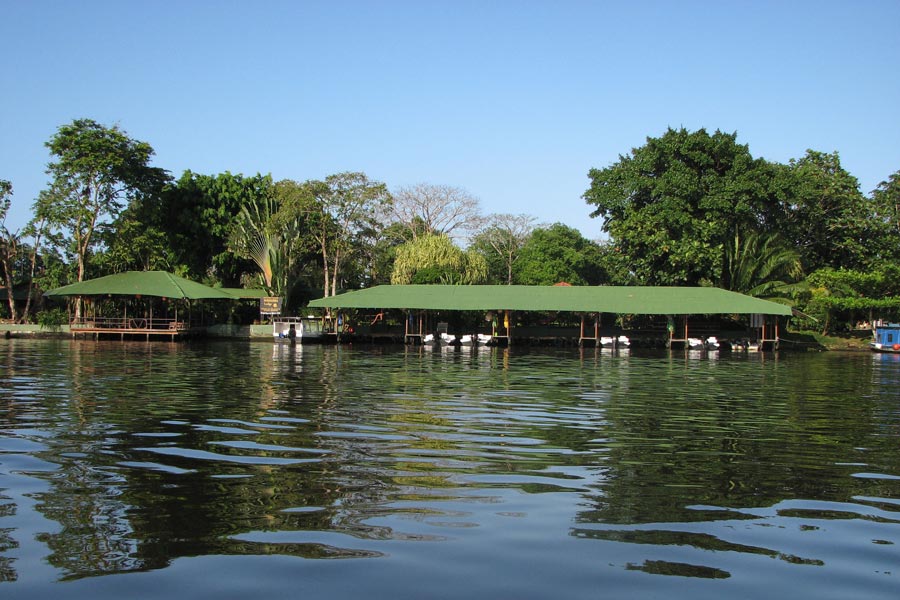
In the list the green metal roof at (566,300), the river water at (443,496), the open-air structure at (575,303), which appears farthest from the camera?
the open-air structure at (575,303)

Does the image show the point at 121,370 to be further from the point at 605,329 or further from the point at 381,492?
the point at 605,329

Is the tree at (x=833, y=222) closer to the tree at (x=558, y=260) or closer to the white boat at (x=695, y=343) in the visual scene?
the white boat at (x=695, y=343)

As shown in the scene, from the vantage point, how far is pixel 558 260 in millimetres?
55656

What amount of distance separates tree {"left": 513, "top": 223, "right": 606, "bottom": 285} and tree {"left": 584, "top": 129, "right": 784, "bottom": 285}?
1036 centimetres

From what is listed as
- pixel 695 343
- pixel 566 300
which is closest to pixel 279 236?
pixel 566 300

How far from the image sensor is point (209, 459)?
8.59m

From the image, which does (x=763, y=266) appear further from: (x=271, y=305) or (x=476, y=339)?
(x=271, y=305)

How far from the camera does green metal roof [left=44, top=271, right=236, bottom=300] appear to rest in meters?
40.3

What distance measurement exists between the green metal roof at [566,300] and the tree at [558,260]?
1283 centimetres

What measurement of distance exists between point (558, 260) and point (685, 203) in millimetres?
15036

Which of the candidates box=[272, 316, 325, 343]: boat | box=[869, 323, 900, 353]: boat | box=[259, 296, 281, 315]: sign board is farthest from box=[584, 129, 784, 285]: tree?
box=[259, 296, 281, 315]: sign board

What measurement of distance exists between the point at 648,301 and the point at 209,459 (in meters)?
32.7

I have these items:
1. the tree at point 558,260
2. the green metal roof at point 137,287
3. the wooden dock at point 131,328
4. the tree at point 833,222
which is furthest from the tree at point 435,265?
the tree at point 833,222

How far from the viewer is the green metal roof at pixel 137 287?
40344 mm
